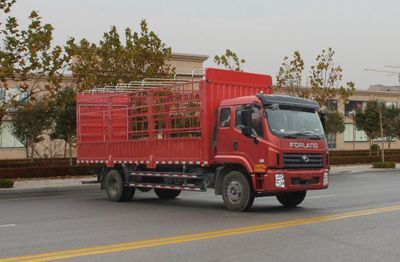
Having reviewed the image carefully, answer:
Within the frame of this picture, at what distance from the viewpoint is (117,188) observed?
55.7 feet

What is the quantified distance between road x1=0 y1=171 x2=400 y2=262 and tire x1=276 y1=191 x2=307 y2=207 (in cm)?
24

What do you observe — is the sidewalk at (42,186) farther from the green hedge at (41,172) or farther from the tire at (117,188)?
the tire at (117,188)

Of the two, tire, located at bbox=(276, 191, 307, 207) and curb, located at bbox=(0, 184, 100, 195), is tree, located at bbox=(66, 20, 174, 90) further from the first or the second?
tire, located at bbox=(276, 191, 307, 207)

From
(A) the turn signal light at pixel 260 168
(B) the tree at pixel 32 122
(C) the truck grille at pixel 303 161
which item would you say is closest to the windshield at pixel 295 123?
(C) the truck grille at pixel 303 161

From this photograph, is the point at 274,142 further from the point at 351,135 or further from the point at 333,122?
the point at 351,135

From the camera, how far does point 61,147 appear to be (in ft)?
162

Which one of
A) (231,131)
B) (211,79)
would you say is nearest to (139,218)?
(231,131)

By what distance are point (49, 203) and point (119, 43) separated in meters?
15.0

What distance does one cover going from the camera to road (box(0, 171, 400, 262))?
8078 mm

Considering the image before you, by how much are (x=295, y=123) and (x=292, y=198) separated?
2.15 m

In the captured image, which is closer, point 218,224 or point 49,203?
point 218,224

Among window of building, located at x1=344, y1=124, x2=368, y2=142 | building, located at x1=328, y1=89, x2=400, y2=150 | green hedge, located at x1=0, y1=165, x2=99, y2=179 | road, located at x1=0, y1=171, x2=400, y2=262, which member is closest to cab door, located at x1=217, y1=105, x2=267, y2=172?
road, located at x1=0, y1=171, x2=400, y2=262

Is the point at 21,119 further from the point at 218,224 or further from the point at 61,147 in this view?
the point at 218,224

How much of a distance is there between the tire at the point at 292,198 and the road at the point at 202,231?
0.79ft
